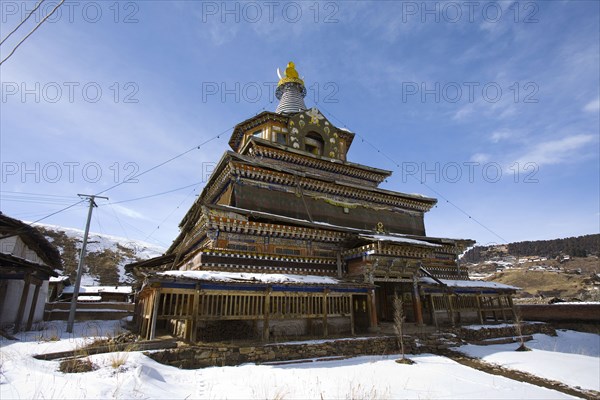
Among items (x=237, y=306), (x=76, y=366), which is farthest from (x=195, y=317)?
(x=76, y=366)

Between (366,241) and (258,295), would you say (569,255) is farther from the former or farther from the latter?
(258,295)

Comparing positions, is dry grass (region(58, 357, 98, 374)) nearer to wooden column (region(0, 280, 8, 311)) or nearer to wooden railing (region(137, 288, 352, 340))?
wooden railing (region(137, 288, 352, 340))

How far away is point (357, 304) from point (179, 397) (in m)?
14.5

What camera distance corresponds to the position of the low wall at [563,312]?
2877cm

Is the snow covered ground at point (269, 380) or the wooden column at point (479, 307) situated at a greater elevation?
the wooden column at point (479, 307)

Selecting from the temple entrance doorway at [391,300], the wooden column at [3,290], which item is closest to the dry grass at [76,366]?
the wooden column at [3,290]

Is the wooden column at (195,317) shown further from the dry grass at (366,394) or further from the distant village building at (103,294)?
the distant village building at (103,294)

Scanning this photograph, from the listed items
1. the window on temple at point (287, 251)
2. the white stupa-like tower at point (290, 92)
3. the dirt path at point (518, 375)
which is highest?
the white stupa-like tower at point (290, 92)

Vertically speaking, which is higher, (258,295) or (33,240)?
(33,240)

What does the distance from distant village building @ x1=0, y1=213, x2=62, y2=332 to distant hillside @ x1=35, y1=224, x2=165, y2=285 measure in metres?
39.6

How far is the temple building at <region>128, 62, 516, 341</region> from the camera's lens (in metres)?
15.5

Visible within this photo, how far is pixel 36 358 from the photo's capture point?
1000 cm

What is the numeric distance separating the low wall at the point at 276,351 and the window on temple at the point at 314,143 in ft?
59.1

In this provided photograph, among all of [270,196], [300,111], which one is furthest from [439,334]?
[300,111]
